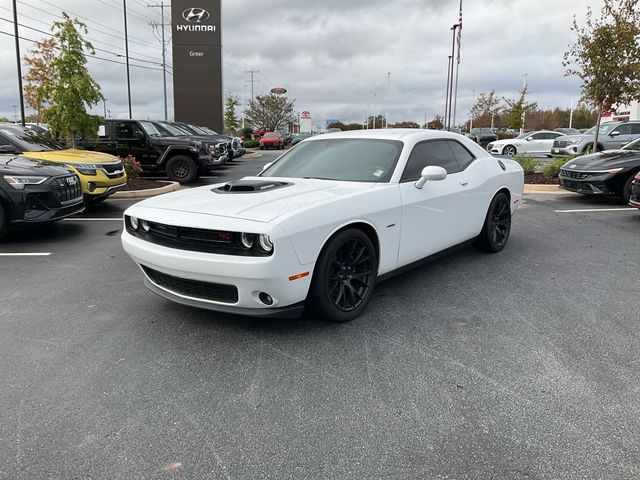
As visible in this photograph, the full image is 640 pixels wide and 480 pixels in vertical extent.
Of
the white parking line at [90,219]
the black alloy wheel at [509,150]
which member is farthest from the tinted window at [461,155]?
the black alloy wheel at [509,150]

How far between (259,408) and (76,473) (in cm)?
93

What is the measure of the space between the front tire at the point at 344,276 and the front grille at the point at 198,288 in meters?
0.59

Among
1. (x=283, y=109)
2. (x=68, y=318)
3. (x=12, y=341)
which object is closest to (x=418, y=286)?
(x=68, y=318)

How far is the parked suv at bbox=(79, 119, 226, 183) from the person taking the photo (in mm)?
14117

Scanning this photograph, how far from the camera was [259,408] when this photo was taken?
2.79m

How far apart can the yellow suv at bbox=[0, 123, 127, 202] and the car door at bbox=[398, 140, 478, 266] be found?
6397 millimetres

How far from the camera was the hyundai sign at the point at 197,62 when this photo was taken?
27.2 meters

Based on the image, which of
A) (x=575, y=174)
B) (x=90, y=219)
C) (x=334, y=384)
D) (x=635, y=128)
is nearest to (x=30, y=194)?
(x=90, y=219)

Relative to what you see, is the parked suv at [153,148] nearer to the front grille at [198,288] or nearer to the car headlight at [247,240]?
the front grille at [198,288]

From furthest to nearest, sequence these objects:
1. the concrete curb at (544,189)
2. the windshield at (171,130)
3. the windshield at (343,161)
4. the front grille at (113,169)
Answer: the windshield at (171,130), the concrete curb at (544,189), the front grille at (113,169), the windshield at (343,161)

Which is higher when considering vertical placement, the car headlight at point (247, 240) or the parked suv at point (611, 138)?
the parked suv at point (611, 138)

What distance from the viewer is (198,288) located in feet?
11.8

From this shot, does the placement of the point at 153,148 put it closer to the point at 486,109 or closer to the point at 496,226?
the point at 496,226

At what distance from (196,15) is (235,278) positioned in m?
27.8
